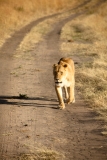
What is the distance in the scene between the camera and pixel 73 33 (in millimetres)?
27109

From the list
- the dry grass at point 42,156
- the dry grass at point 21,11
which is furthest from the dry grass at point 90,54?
the dry grass at point 21,11

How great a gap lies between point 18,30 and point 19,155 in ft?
72.4

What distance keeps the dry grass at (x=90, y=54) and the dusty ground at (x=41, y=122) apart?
446mm

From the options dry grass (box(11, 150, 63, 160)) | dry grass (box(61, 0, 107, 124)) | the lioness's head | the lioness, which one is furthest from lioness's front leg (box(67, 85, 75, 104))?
dry grass (box(11, 150, 63, 160))

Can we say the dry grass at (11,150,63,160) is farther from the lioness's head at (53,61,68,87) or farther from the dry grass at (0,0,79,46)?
the dry grass at (0,0,79,46)

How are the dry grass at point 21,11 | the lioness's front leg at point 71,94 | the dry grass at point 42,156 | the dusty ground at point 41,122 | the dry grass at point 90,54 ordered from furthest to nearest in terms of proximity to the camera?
the dry grass at point 21,11 → the dry grass at point 90,54 → the lioness's front leg at point 71,94 → the dusty ground at point 41,122 → the dry grass at point 42,156

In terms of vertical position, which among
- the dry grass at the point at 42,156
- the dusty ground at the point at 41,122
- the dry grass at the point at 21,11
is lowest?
the dry grass at the point at 42,156

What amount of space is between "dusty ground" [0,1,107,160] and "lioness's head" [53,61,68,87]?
28.4 inches

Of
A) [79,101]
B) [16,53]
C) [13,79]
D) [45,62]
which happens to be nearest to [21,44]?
[16,53]

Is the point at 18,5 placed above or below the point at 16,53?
above

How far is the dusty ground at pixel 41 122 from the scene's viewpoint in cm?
758

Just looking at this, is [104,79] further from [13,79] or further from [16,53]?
[16,53]

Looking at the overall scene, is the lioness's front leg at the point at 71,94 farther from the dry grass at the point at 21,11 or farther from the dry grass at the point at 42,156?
the dry grass at the point at 21,11

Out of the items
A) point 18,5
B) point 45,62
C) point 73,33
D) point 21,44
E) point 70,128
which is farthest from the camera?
point 18,5
